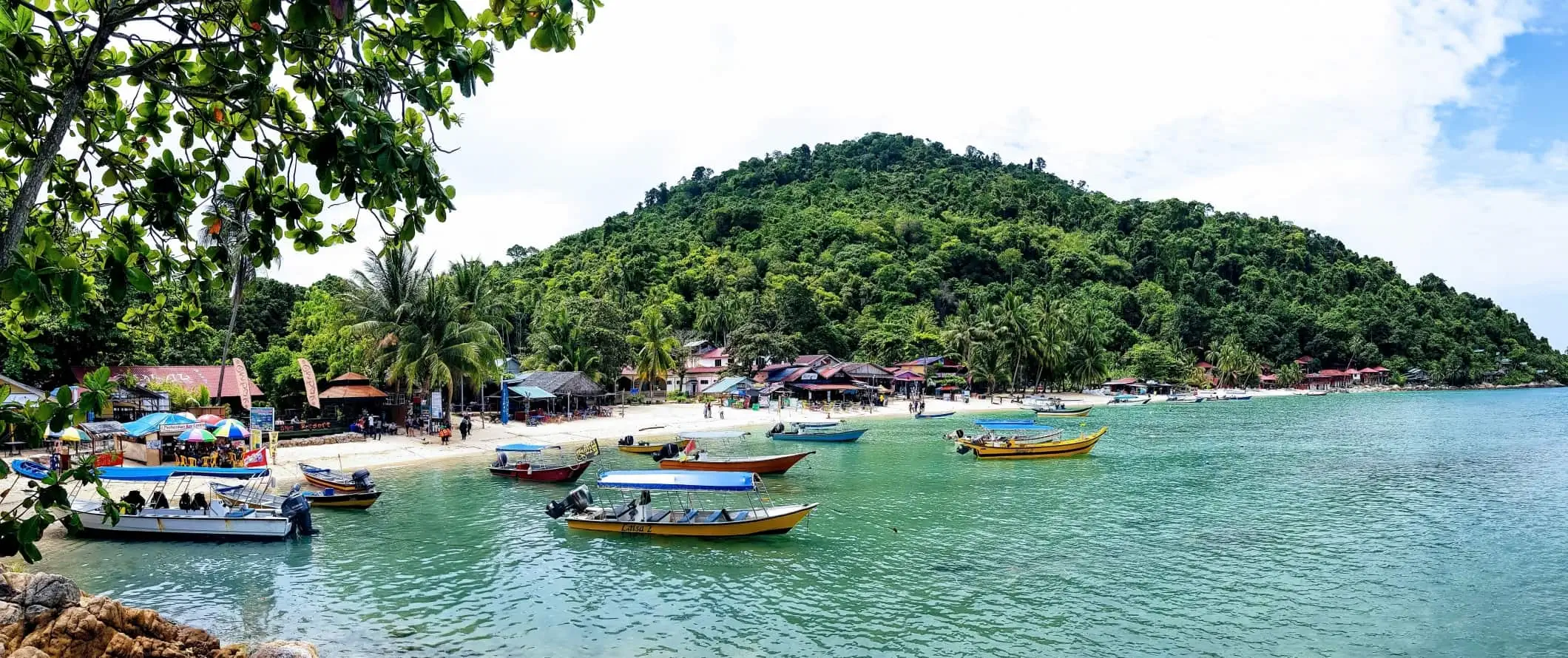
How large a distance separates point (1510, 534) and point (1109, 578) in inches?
532

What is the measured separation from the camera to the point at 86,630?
1110cm

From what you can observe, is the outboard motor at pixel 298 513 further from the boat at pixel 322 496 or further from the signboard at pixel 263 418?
the signboard at pixel 263 418

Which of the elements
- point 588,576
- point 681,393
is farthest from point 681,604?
point 681,393

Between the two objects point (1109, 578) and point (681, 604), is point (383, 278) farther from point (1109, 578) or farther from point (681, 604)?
point (1109, 578)

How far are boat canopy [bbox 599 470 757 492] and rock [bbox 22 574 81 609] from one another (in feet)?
39.5

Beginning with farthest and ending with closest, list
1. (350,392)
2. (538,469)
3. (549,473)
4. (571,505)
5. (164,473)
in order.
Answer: (350,392) < (538,469) < (549,473) < (571,505) < (164,473)

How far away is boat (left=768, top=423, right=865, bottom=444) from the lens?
45531 mm

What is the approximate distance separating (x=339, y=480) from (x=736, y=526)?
13.9 metres

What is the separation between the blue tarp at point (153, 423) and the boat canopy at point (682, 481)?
1533 cm

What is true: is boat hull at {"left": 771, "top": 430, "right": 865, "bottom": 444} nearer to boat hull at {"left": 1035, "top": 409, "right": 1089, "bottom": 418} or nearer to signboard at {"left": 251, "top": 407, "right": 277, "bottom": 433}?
signboard at {"left": 251, "top": 407, "right": 277, "bottom": 433}

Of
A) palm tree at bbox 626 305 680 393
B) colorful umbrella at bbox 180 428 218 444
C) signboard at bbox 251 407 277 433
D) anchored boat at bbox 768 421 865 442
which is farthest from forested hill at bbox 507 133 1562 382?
colorful umbrella at bbox 180 428 218 444

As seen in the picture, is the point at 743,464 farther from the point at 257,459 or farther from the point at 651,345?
the point at 651,345

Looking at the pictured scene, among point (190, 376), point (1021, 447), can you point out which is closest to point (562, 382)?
point (190, 376)

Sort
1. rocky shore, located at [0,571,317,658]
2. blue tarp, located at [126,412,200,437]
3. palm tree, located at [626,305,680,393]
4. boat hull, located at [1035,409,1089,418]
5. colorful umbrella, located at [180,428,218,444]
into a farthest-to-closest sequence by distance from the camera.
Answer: boat hull, located at [1035,409,1089,418]
palm tree, located at [626,305,680,393]
blue tarp, located at [126,412,200,437]
colorful umbrella, located at [180,428,218,444]
rocky shore, located at [0,571,317,658]
